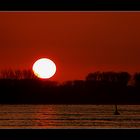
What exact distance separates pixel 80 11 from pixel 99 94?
60.3m
